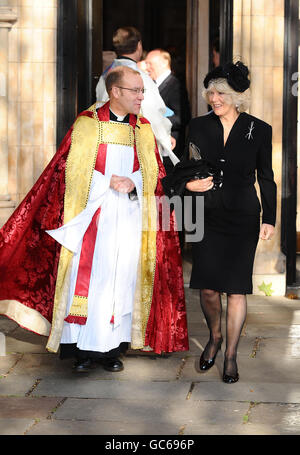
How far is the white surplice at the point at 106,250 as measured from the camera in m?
6.34

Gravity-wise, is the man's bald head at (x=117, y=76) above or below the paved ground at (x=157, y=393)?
above

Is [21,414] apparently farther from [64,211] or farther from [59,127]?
[59,127]

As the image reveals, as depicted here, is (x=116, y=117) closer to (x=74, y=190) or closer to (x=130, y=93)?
(x=130, y=93)

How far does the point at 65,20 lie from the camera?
863cm

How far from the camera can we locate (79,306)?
250 inches

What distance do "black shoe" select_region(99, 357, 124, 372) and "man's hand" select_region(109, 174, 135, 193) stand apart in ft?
3.26

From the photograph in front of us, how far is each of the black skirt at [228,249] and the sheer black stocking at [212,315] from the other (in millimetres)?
83

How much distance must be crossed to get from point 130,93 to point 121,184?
531 millimetres

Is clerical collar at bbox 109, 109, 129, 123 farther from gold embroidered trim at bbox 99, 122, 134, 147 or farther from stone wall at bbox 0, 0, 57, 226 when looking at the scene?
stone wall at bbox 0, 0, 57, 226

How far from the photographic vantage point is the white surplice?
634 cm

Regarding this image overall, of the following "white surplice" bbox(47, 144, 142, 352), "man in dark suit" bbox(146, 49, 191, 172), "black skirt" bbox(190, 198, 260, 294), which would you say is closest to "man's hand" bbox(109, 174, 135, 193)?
"white surplice" bbox(47, 144, 142, 352)

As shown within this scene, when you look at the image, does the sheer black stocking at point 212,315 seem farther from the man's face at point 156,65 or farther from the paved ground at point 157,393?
the man's face at point 156,65

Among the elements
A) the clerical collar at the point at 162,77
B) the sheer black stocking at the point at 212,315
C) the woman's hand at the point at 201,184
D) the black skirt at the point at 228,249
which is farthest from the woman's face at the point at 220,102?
the clerical collar at the point at 162,77
